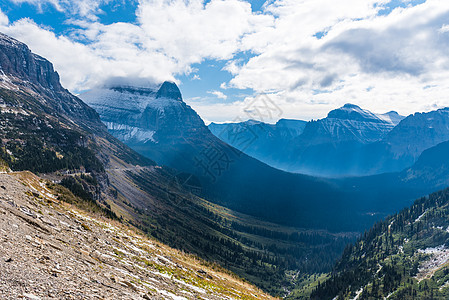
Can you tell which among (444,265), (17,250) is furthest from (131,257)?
(444,265)

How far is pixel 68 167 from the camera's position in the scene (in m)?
Result: 180

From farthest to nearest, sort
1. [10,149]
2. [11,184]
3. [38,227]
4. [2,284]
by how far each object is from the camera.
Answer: [10,149], [11,184], [38,227], [2,284]

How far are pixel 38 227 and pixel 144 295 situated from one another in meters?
22.4

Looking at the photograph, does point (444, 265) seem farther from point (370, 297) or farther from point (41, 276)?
point (41, 276)

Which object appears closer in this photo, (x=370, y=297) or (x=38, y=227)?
(x=38, y=227)

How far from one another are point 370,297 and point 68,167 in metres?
232

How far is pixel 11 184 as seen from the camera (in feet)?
202

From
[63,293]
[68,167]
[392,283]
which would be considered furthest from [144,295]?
[392,283]

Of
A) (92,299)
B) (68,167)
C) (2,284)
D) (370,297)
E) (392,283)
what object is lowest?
(370,297)

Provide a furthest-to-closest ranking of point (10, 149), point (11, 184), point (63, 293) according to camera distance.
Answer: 1. point (10, 149)
2. point (11, 184)
3. point (63, 293)

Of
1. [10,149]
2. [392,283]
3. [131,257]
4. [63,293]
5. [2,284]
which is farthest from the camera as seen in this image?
[392,283]

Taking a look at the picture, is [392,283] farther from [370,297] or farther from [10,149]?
[10,149]

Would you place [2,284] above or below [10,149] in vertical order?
above

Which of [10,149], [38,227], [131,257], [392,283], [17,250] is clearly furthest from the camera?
[392,283]
